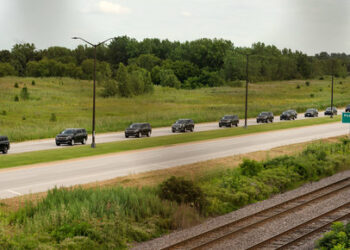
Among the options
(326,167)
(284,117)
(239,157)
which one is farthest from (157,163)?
(284,117)

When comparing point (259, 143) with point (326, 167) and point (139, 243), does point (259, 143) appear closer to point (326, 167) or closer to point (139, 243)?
point (326, 167)

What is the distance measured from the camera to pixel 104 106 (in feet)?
139

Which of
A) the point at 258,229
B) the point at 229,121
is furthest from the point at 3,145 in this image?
the point at 229,121

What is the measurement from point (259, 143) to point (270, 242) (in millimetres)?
26973

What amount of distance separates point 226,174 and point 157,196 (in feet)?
21.7

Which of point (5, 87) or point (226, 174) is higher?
point (5, 87)

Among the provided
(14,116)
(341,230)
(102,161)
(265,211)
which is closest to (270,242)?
(341,230)

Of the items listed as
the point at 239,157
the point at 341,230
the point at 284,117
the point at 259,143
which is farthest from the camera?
the point at 284,117

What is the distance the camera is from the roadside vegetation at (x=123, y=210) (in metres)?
12.4

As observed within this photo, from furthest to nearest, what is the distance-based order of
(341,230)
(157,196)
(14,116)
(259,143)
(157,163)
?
(14,116), (259,143), (157,163), (157,196), (341,230)

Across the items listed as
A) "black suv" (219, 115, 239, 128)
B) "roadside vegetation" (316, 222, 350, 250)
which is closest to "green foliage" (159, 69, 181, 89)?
"black suv" (219, 115, 239, 128)

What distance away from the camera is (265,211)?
17141 mm

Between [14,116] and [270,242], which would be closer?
[270,242]

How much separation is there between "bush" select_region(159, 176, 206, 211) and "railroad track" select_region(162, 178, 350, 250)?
1.75m
